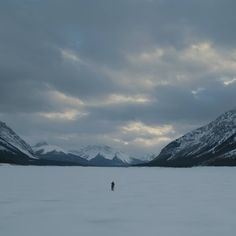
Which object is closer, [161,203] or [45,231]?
[45,231]

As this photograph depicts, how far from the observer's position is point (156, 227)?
66.7 feet

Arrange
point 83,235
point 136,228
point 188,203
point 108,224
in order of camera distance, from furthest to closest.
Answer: point 188,203 → point 108,224 → point 136,228 → point 83,235

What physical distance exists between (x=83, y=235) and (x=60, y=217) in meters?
5.73

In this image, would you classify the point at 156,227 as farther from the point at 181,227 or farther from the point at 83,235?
the point at 83,235

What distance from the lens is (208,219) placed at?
896 inches

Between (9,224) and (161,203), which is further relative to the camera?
(161,203)

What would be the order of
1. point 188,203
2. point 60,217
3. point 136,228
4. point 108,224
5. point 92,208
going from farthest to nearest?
point 188,203
point 92,208
point 60,217
point 108,224
point 136,228

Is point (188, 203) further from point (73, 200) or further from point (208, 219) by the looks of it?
point (73, 200)

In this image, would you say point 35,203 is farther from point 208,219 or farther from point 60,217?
point 208,219

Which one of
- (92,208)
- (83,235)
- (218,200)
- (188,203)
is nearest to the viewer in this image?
(83,235)

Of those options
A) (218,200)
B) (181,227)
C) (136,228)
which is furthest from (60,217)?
(218,200)

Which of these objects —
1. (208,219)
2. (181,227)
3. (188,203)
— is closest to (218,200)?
Answer: (188,203)

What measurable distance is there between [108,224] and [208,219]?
5.85 metres

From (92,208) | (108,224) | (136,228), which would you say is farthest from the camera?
(92,208)
